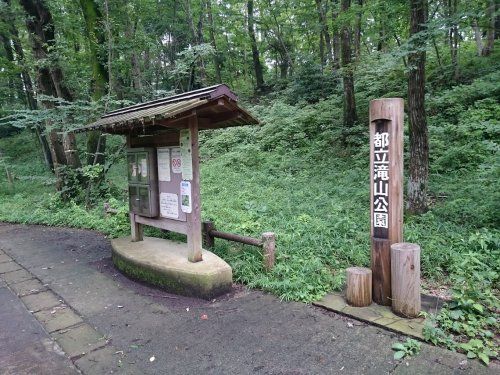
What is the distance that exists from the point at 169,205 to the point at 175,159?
687mm

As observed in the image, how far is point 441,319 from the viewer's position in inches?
139

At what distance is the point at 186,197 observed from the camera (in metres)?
4.79

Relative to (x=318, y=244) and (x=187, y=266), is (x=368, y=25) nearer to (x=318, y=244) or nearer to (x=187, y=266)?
(x=318, y=244)

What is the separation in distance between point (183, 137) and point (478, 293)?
3.87 m

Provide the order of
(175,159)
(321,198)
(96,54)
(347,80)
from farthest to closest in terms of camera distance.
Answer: (347,80) < (96,54) < (321,198) < (175,159)

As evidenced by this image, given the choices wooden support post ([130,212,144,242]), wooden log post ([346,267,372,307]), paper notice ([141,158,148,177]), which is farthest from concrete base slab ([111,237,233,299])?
wooden log post ([346,267,372,307])

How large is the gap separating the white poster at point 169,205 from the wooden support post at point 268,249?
1294 millimetres

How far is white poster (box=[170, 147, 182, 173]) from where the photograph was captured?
4.93 m

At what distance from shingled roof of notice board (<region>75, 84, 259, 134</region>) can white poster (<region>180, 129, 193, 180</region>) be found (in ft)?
0.48

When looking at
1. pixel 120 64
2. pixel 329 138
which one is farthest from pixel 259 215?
pixel 120 64

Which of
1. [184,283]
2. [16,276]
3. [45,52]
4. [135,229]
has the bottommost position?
[16,276]

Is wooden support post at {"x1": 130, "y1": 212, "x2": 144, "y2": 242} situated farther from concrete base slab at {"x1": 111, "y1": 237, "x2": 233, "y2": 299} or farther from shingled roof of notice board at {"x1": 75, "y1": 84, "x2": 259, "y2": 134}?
shingled roof of notice board at {"x1": 75, "y1": 84, "x2": 259, "y2": 134}

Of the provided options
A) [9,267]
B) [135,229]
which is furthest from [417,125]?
[9,267]

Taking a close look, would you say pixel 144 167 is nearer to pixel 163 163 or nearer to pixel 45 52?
pixel 163 163
